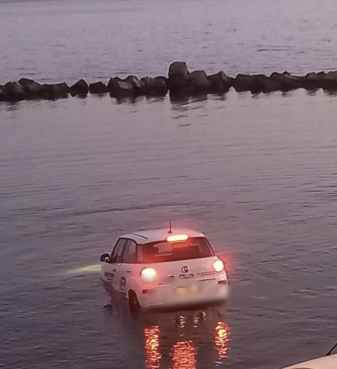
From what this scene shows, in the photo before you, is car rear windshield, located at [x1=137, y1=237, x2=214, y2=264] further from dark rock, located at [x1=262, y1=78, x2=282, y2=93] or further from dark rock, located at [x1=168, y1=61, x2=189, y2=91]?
dark rock, located at [x1=168, y1=61, x2=189, y2=91]

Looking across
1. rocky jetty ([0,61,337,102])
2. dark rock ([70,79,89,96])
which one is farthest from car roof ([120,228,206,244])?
dark rock ([70,79,89,96])

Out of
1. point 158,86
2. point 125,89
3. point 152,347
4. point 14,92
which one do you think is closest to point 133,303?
point 152,347

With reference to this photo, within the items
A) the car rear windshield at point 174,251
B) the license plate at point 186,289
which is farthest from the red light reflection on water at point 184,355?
the car rear windshield at point 174,251

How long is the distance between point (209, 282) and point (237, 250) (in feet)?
23.3

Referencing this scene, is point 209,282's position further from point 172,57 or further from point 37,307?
point 172,57

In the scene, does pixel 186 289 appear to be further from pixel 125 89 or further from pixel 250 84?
pixel 250 84

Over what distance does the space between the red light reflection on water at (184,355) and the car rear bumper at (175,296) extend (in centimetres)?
135

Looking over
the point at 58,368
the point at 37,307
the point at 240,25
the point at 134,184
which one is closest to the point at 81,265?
the point at 37,307

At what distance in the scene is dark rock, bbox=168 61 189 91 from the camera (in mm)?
73375

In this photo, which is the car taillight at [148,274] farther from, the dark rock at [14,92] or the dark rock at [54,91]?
the dark rock at [54,91]

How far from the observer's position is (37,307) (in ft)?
69.1

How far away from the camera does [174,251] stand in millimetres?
19156

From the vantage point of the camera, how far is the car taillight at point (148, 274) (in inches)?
738

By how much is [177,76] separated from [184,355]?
58439mm
